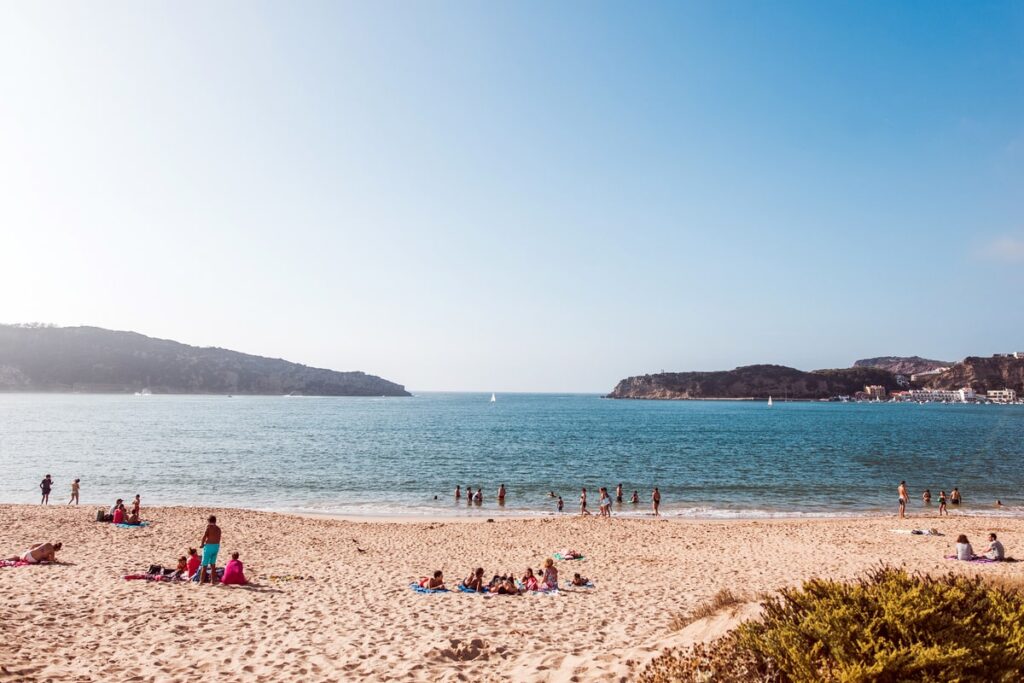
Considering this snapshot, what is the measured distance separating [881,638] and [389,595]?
11057 mm

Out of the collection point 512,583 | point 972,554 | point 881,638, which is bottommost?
point 972,554

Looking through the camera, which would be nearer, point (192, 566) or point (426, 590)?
point (426, 590)

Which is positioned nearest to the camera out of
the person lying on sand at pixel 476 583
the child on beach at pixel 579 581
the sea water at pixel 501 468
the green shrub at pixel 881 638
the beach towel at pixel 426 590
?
the green shrub at pixel 881 638

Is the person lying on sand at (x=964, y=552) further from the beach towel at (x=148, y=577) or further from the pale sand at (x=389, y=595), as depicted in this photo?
the beach towel at (x=148, y=577)

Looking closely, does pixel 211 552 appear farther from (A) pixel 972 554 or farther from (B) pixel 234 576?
(A) pixel 972 554

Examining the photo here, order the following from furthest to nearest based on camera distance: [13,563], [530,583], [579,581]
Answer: [13,563] < [579,581] < [530,583]

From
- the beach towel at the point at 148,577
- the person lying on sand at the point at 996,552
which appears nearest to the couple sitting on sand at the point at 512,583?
the beach towel at the point at 148,577

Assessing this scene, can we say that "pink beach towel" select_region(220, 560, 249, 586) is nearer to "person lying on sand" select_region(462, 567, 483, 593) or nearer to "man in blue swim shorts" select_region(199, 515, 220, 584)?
"man in blue swim shorts" select_region(199, 515, 220, 584)

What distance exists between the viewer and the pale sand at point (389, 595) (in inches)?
323

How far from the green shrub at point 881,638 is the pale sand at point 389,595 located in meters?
1.80

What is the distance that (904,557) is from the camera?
1833 cm

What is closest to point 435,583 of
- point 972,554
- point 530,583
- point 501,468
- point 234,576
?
point 530,583

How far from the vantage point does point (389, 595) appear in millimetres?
13336

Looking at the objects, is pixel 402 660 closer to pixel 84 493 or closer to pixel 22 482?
pixel 84 493
